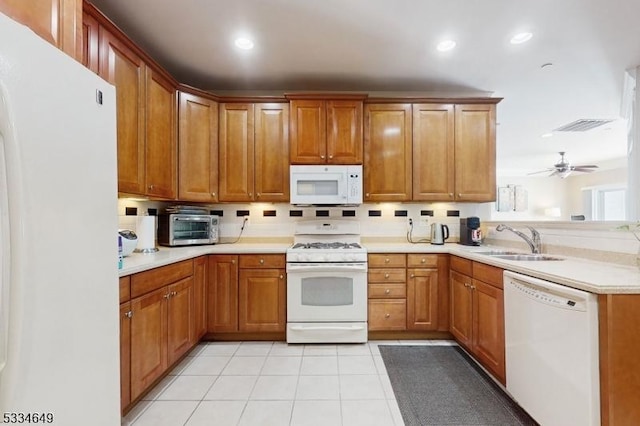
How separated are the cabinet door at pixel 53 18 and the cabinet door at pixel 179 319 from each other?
5.10ft

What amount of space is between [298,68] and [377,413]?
9.59ft

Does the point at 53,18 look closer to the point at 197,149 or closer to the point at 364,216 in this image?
the point at 197,149

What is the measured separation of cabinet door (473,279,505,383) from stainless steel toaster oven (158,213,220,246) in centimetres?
253

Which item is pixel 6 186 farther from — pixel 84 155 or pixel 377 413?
pixel 377 413

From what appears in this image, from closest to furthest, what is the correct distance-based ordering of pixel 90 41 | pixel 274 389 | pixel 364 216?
pixel 90 41
pixel 274 389
pixel 364 216

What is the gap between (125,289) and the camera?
1.63m

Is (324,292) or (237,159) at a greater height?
(237,159)

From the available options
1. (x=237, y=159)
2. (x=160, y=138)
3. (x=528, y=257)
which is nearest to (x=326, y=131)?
(x=237, y=159)

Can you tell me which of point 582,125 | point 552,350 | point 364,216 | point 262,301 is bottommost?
point 262,301

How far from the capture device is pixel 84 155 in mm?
966

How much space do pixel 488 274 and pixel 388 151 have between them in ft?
5.10

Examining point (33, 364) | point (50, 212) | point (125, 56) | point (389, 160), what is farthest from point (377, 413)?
point (125, 56)

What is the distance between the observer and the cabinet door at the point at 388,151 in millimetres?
3072

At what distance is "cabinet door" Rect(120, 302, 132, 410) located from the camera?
1.59 metres
